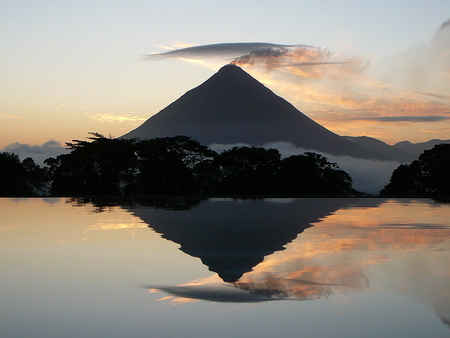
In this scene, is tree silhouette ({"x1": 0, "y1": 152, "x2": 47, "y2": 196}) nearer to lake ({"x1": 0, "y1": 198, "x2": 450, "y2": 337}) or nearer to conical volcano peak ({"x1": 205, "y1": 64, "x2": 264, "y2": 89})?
lake ({"x1": 0, "y1": 198, "x2": 450, "y2": 337})

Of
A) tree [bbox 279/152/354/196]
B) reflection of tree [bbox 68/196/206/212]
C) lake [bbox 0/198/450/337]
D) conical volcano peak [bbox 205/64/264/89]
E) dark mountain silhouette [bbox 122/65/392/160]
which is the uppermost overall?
conical volcano peak [bbox 205/64/264/89]

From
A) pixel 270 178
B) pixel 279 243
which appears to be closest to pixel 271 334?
pixel 279 243

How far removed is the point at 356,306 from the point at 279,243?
4104mm

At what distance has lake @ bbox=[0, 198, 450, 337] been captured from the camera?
3.85m

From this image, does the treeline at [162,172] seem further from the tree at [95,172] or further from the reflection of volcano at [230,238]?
the reflection of volcano at [230,238]

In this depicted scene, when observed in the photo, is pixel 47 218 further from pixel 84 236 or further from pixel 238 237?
pixel 238 237

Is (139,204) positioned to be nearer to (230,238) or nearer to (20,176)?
(230,238)

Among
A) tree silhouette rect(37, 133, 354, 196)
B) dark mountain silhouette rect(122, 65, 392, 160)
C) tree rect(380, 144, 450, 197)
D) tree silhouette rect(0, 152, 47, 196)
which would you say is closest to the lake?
tree silhouette rect(37, 133, 354, 196)

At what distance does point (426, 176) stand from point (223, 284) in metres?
Result: 32.5

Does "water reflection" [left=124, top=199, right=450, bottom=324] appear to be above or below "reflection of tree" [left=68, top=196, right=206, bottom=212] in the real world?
below

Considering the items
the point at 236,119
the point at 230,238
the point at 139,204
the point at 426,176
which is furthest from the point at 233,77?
the point at 230,238

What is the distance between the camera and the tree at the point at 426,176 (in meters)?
32.9

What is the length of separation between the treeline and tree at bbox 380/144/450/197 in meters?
5.51

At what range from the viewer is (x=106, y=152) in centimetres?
3177
